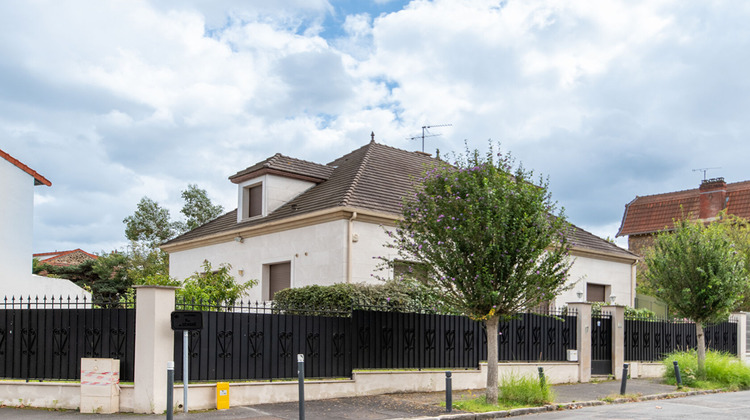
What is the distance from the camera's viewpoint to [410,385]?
1563 cm

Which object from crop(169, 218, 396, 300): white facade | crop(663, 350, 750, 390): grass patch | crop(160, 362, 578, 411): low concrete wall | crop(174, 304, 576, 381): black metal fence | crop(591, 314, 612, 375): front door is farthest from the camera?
crop(591, 314, 612, 375): front door

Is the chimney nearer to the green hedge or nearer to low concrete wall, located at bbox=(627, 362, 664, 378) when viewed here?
low concrete wall, located at bbox=(627, 362, 664, 378)

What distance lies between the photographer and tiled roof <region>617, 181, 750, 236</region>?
46250 millimetres

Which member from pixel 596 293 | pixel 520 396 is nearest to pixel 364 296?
pixel 520 396

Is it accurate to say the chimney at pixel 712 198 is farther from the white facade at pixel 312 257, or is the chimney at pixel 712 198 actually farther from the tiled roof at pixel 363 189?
the white facade at pixel 312 257

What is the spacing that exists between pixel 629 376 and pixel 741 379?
304 cm

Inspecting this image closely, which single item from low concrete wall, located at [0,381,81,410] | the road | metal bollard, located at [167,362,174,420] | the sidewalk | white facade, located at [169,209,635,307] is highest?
white facade, located at [169,209,635,307]

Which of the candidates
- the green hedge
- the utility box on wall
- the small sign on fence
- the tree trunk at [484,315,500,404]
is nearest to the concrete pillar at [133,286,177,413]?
the utility box on wall

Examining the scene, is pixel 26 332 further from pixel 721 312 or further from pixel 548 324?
pixel 721 312

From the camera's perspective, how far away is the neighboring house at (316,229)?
20.0 m

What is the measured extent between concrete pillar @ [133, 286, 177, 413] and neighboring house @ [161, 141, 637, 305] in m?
6.61

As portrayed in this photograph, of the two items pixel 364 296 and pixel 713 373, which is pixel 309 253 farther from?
pixel 713 373

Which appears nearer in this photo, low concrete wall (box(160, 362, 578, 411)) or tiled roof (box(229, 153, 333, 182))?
low concrete wall (box(160, 362, 578, 411))

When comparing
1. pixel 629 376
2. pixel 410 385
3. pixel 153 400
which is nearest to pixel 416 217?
pixel 410 385
